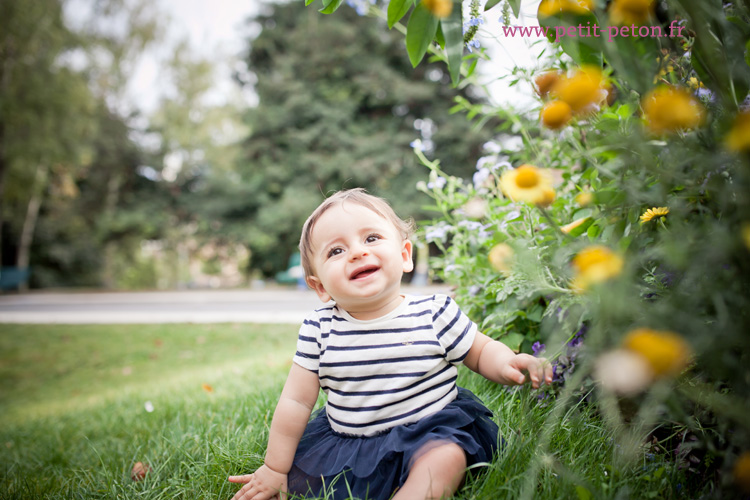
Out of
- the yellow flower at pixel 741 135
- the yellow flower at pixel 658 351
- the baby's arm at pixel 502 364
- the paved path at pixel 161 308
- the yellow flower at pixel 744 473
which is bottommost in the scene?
the paved path at pixel 161 308

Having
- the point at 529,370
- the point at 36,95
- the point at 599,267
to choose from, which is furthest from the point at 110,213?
the point at 599,267

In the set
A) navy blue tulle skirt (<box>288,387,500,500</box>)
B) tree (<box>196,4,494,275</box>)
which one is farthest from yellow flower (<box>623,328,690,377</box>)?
tree (<box>196,4,494,275</box>)

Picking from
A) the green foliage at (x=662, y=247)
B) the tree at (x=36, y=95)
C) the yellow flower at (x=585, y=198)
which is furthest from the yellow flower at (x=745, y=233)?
the tree at (x=36, y=95)

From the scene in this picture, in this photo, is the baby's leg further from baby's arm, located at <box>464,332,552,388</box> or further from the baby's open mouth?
the baby's open mouth

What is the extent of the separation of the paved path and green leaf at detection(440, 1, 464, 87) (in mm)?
4813

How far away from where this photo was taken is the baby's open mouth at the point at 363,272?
121 cm

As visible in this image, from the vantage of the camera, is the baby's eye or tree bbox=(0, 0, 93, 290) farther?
tree bbox=(0, 0, 93, 290)

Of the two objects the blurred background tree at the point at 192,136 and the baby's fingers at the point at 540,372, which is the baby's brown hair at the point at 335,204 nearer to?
the baby's fingers at the point at 540,372

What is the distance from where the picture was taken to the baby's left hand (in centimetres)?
97

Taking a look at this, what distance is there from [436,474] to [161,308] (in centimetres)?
920

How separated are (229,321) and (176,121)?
1216 cm

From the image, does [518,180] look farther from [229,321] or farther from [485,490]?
[229,321]

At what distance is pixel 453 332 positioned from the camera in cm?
123

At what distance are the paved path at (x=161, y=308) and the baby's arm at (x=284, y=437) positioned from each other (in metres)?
4.53
